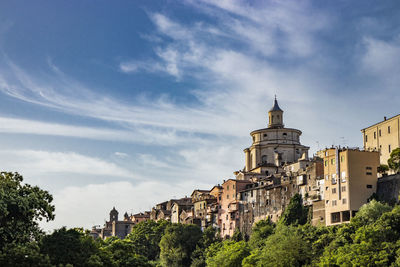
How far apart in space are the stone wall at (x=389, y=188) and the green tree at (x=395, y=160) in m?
2.49

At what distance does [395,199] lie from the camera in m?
62.3

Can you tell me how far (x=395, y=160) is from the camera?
6806 cm

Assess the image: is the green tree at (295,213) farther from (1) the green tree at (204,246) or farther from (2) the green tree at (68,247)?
(2) the green tree at (68,247)

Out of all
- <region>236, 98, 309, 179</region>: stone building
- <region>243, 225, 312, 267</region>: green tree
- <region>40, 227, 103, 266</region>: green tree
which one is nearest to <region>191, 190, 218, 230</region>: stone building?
<region>236, 98, 309, 179</region>: stone building

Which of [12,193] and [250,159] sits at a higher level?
[250,159]

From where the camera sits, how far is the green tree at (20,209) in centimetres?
4481

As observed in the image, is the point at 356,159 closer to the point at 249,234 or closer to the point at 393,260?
the point at 393,260

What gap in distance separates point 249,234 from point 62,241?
38654 mm

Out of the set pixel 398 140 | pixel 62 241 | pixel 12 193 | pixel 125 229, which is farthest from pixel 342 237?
pixel 125 229

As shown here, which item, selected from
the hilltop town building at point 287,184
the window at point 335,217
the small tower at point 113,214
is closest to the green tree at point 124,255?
the window at point 335,217

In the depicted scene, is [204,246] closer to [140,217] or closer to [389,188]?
[389,188]

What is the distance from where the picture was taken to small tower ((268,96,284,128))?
4001 inches

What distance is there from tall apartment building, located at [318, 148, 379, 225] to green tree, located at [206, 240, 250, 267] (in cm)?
1035

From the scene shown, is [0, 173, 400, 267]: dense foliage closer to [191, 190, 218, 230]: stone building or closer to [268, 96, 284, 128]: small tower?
[191, 190, 218, 230]: stone building
